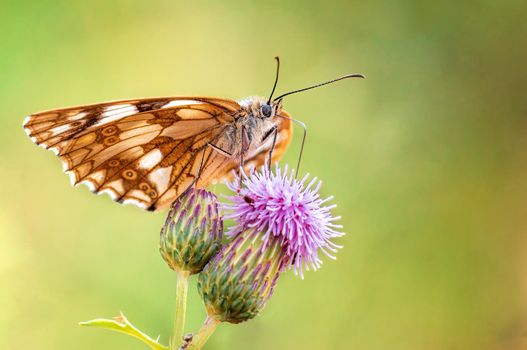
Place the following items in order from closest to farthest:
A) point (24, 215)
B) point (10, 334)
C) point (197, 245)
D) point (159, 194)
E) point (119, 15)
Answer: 1. point (197, 245)
2. point (159, 194)
3. point (10, 334)
4. point (24, 215)
5. point (119, 15)

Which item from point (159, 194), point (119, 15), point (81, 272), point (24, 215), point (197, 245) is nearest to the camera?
point (197, 245)

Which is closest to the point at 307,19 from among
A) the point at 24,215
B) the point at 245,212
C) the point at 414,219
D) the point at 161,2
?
the point at 161,2

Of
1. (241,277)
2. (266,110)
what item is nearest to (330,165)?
(266,110)

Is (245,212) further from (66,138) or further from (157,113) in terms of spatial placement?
(66,138)

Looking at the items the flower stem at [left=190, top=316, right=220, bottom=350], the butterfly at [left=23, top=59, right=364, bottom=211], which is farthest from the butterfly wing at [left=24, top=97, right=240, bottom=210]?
the flower stem at [left=190, top=316, right=220, bottom=350]

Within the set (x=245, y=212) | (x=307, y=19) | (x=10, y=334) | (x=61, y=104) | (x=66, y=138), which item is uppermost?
(x=307, y=19)

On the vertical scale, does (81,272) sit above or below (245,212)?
below
